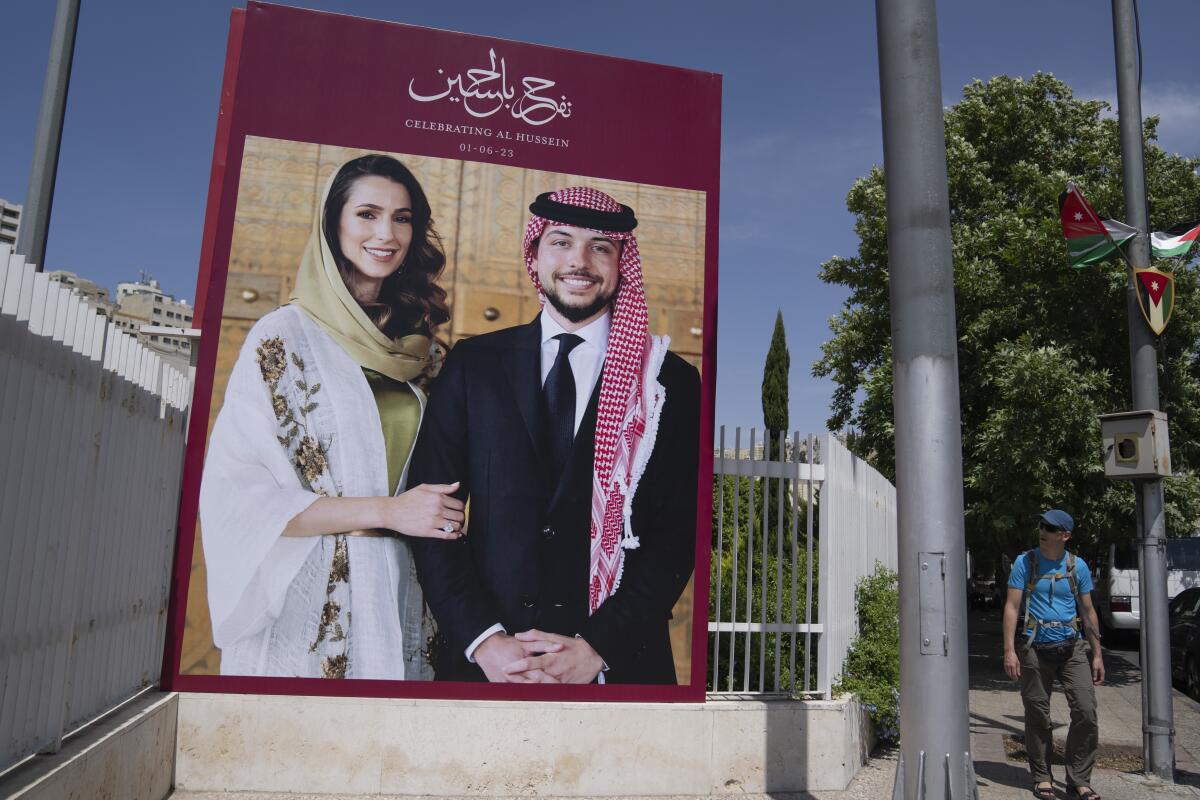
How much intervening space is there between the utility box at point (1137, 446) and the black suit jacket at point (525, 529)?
11.9 feet

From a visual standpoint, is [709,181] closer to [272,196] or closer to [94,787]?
[272,196]

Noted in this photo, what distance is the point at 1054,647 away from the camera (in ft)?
22.1

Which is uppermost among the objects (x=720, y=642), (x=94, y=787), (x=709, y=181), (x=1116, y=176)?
(x=1116, y=176)

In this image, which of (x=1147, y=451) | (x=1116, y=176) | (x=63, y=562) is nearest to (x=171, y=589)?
(x=63, y=562)

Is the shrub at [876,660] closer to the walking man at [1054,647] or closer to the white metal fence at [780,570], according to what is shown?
the white metal fence at [780,570]

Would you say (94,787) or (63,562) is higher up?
(63,562)

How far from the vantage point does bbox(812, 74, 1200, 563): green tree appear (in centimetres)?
1230

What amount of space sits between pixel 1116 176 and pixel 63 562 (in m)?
13.6

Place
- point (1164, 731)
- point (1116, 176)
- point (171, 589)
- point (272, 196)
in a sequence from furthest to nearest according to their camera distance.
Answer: point (1116, 176), point (1164, 731), point (272, 196), point (171, 589)

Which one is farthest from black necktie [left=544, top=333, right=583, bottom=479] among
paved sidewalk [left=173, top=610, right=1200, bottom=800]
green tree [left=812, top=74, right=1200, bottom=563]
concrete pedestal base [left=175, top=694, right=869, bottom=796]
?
green tree [left=812, top=74, right=1200, bottom=563]

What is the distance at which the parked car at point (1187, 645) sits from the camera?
43.1 feet

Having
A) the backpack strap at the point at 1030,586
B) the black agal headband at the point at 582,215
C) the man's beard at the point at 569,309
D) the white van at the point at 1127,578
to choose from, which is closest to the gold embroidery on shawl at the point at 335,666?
the man's beard at the point at 569,309

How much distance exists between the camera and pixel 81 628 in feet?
16.0

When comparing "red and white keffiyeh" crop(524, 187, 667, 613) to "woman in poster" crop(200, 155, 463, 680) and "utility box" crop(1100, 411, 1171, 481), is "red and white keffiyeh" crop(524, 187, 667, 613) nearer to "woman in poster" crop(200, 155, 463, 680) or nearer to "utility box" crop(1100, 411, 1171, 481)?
"woman in poster" crop(200, 155, 463, 680)
